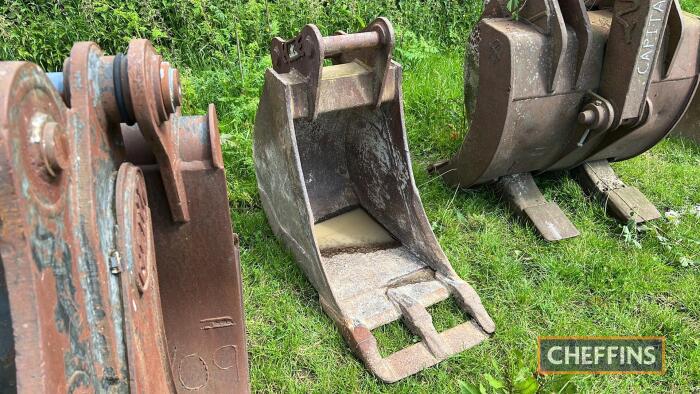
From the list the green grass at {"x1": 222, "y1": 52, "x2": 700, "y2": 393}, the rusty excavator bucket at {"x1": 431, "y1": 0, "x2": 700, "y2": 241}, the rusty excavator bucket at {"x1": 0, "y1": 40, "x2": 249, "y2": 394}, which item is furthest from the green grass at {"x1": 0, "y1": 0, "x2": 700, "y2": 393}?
the rusty excavator bucket at {"x1": 0, "y1": 40, "x2": 249, "y2": 394}

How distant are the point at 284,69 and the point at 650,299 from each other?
2.14m

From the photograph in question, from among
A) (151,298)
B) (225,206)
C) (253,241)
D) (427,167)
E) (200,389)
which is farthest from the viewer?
(427,167)

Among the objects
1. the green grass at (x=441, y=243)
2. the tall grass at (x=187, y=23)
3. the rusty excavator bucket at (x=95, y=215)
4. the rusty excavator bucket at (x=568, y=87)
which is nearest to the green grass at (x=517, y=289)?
the green grass at (x=441, y=243)

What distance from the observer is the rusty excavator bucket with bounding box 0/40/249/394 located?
83cm

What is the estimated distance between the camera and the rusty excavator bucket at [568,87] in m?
2.77

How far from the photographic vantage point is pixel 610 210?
3.36m

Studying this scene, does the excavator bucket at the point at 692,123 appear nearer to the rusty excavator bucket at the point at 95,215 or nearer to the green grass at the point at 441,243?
the green grass at the point at 441,243

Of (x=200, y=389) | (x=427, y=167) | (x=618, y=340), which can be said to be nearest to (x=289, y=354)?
(x=200, y=389)

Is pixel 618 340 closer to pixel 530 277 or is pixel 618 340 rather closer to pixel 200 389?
pixel 530 277

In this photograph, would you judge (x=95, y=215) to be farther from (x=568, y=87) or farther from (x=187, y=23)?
(x=187, y=23)

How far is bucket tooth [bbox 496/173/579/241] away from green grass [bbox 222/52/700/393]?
63 mm

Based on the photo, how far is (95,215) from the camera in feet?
3.36

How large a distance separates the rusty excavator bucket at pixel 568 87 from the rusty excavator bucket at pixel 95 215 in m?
1.71

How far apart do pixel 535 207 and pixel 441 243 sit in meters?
0.61
